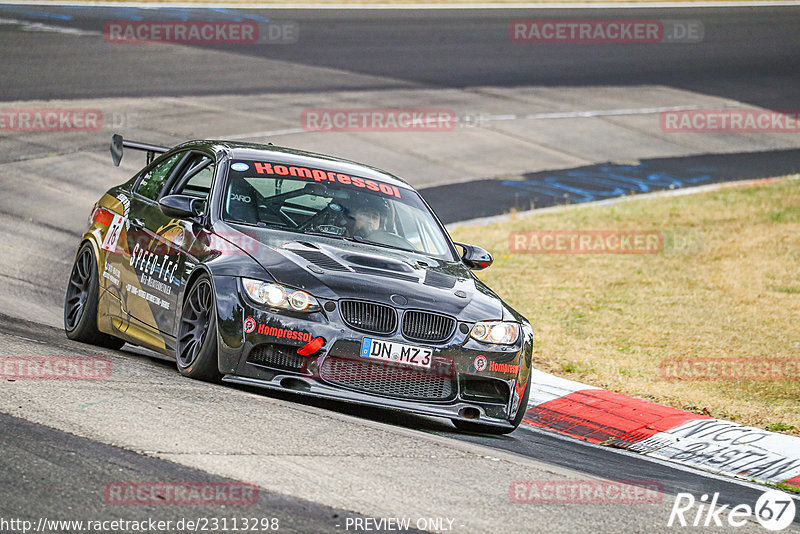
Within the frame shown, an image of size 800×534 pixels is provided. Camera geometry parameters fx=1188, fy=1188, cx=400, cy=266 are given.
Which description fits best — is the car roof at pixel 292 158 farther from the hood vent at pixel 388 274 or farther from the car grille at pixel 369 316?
the car grille at pixel 369 316

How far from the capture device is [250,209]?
26.2ft

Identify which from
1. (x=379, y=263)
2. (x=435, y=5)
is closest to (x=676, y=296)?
(x=379, y=263)

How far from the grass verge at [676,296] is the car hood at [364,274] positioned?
2.80m

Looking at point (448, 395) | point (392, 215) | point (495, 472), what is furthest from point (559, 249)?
point (495, 472)

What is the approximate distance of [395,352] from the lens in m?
6.90

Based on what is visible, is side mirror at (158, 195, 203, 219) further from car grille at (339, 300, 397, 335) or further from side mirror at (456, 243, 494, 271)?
side mirror at (456, 243, 494, 271)

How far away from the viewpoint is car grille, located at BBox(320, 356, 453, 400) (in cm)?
688

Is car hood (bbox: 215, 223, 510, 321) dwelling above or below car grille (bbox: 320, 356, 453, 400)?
above

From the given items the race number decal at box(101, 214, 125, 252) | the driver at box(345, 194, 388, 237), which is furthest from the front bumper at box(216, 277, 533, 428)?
the race number decal at box(101, 214, 125, 252)

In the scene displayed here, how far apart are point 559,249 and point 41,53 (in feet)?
43.0

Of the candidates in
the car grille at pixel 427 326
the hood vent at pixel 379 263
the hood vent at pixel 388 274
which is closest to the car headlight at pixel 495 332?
the car grille at pixel 427 326

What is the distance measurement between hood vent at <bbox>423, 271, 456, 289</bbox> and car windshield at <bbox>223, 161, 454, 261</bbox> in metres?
0.56

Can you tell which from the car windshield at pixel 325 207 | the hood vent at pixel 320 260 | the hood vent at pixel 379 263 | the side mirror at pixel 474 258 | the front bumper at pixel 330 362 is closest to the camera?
the front bumper at pixel 330 362

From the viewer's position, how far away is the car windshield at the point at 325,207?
26.2 ft
